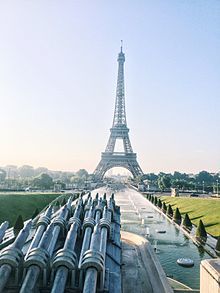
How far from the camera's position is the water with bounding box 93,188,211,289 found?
1603 centimetres

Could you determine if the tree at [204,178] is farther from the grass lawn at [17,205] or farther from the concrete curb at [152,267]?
the concrete curb at [152,267]

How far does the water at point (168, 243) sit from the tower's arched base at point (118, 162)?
5857 cm

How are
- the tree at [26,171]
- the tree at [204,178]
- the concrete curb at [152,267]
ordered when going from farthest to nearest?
the tree at [26,171] < the tree at [204,178] < the concrete curb at [152,267]

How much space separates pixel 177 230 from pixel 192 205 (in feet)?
37.0

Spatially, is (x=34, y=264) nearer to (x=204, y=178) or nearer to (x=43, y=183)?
(x=43, y=183)

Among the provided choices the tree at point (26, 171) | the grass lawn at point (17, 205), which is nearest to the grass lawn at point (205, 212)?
the grass lawn at point (17, 205)

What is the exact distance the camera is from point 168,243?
2252cm

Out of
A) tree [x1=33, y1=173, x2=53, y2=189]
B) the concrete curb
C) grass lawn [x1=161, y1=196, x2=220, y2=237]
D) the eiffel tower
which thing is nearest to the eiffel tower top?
the eiffel tower

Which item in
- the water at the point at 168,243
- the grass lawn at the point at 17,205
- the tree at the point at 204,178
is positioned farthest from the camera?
the tree at the point at 204,178

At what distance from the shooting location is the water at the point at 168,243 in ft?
52.6

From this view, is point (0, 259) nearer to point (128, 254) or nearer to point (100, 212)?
point (100, 212)

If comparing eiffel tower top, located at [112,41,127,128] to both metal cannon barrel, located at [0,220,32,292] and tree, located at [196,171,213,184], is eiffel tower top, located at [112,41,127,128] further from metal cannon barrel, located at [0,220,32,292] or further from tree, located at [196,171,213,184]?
metal cannon barrel, located at [0,220,32,292]

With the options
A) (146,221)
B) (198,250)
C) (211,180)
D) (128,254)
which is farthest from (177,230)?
(211,180)

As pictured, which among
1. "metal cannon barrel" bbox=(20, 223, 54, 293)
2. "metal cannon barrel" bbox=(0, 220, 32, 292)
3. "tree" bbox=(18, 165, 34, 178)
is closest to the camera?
"metal cannon barrel" bbox=(20, 223, 54, 293)
